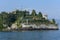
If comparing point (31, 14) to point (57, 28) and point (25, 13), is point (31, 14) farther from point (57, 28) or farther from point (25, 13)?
point (57, 28)

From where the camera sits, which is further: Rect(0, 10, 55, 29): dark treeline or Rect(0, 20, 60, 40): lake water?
Rect(0, 10, 55, 29): dark treeline

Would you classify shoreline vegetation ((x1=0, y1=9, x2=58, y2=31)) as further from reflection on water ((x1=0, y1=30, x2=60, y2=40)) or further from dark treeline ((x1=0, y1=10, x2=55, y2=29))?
reflection on water ((x1=0, y1=30, x2=60, y2=40))

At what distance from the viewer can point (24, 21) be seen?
119625mm

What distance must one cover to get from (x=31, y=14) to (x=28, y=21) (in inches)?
219

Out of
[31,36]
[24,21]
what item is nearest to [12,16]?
[24,21]

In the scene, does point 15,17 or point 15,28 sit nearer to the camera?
point 15,28

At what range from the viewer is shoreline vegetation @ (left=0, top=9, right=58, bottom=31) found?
387 feet

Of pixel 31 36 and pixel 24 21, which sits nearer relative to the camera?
pixel 31 36

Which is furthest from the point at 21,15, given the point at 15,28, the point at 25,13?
the point at 15,28

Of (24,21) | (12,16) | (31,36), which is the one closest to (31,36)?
(31,36)

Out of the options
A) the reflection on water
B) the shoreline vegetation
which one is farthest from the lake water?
the shoreline vegetation

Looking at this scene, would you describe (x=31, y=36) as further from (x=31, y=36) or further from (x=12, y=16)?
(x=12, y=16)

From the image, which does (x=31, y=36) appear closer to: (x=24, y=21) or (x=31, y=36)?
(x=31, y=36)

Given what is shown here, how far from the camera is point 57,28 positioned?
403ft
